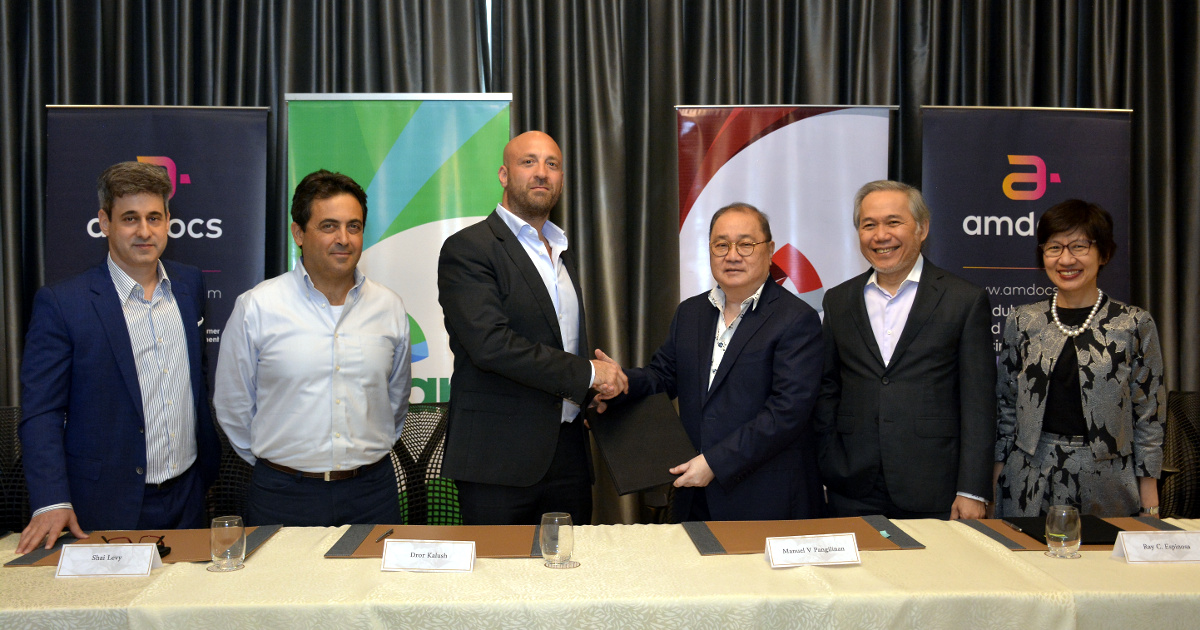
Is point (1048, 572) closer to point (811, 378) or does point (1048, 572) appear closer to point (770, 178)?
point (811, 378)

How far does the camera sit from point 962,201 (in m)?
4.12

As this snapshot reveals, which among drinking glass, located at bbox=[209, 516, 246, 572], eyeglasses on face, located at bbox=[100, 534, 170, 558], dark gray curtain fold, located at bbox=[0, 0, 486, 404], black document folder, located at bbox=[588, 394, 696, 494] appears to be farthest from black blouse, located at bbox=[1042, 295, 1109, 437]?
dark gray curtain fold, located at bbox=[0, 0, 486, 404]

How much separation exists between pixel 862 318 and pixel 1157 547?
3.29 ft

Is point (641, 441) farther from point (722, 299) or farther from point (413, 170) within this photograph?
point (413, 170)

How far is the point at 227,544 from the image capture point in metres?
1.65

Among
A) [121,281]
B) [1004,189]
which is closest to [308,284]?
[121,281]

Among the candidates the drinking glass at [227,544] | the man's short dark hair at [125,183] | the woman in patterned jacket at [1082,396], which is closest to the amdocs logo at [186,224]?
the man's short dark hair at [125,183]

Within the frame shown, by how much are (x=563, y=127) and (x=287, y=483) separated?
280 cm

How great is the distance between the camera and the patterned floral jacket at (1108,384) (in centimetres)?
234

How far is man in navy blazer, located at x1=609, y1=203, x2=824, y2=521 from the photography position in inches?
89.4

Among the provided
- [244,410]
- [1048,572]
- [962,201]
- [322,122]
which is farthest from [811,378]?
[322,122]

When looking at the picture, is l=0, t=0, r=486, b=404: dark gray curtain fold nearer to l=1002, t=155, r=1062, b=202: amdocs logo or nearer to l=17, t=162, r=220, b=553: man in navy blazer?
l=17, t=162, r=220, b=553: man in navy blazer

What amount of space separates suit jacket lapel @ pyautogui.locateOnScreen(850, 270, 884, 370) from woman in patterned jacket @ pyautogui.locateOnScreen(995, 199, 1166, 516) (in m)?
0.51

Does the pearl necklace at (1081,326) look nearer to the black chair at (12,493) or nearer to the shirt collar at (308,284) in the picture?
the shirt collar at (308,284)
